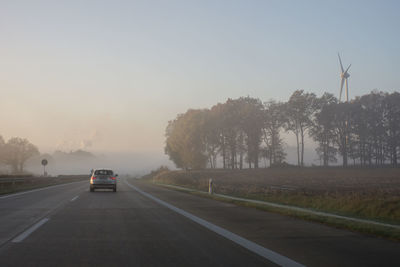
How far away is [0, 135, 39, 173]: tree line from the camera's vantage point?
253 feet

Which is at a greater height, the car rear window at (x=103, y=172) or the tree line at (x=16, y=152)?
the tree line at (x=16, y=152)

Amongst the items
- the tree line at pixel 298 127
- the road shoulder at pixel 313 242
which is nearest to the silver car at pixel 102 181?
the road shoulder at pixel 313 242

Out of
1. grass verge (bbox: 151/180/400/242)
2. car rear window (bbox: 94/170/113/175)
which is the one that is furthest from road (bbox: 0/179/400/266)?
car rear window (bbox: 94/170/113/175)

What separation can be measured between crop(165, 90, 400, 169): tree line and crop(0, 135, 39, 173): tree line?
3737 centimetres

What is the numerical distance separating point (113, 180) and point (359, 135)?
178 feet

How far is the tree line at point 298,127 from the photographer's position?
204ft

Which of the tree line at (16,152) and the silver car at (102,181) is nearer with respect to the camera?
the silver car at (102,181)

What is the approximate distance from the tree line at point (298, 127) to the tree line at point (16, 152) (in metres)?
37.4

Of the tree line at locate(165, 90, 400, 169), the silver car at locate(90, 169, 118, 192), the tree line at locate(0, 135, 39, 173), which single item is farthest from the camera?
the tree line at locate(0, 135, 39, 173)

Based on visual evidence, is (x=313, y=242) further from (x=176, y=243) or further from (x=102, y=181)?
(x=102, y=181)

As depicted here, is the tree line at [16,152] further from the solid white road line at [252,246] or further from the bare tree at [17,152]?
the solid white road line at [252,246]

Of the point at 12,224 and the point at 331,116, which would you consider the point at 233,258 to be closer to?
the point at 12,224

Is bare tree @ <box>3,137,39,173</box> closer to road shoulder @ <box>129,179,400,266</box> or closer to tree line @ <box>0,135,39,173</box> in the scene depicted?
tree line @ <box>0,135,39,173</box>

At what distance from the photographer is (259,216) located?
1154cm
